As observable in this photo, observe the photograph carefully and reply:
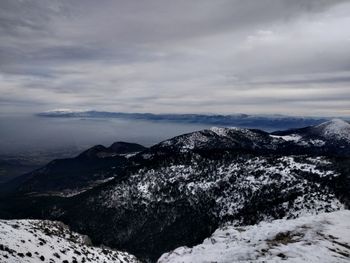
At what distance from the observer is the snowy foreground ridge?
47950 mm

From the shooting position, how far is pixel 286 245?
52.5 meters

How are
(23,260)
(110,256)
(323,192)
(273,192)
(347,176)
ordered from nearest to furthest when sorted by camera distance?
1. (23,260)
2. (110,256)
3. (323,192)
4. (347,176)
5. (273,192)

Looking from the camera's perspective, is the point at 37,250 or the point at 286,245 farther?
the point at 37,250

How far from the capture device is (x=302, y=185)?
624ft

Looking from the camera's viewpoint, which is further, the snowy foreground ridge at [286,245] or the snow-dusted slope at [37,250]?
the snow-dusted slope at [37,250]

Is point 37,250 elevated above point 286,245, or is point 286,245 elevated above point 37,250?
point 286,245

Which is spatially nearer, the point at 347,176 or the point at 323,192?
the point at 323,192

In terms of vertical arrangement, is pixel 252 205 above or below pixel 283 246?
below

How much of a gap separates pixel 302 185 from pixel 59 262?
15725cm

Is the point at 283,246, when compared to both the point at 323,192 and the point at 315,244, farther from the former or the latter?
the point at 323,192

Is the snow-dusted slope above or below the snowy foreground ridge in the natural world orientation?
below

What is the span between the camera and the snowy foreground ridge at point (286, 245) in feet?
157

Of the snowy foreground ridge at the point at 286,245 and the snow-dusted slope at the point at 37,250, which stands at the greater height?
the snowy foreground ridge at the point at 286,245

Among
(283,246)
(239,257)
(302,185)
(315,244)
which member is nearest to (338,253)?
(315,244)
